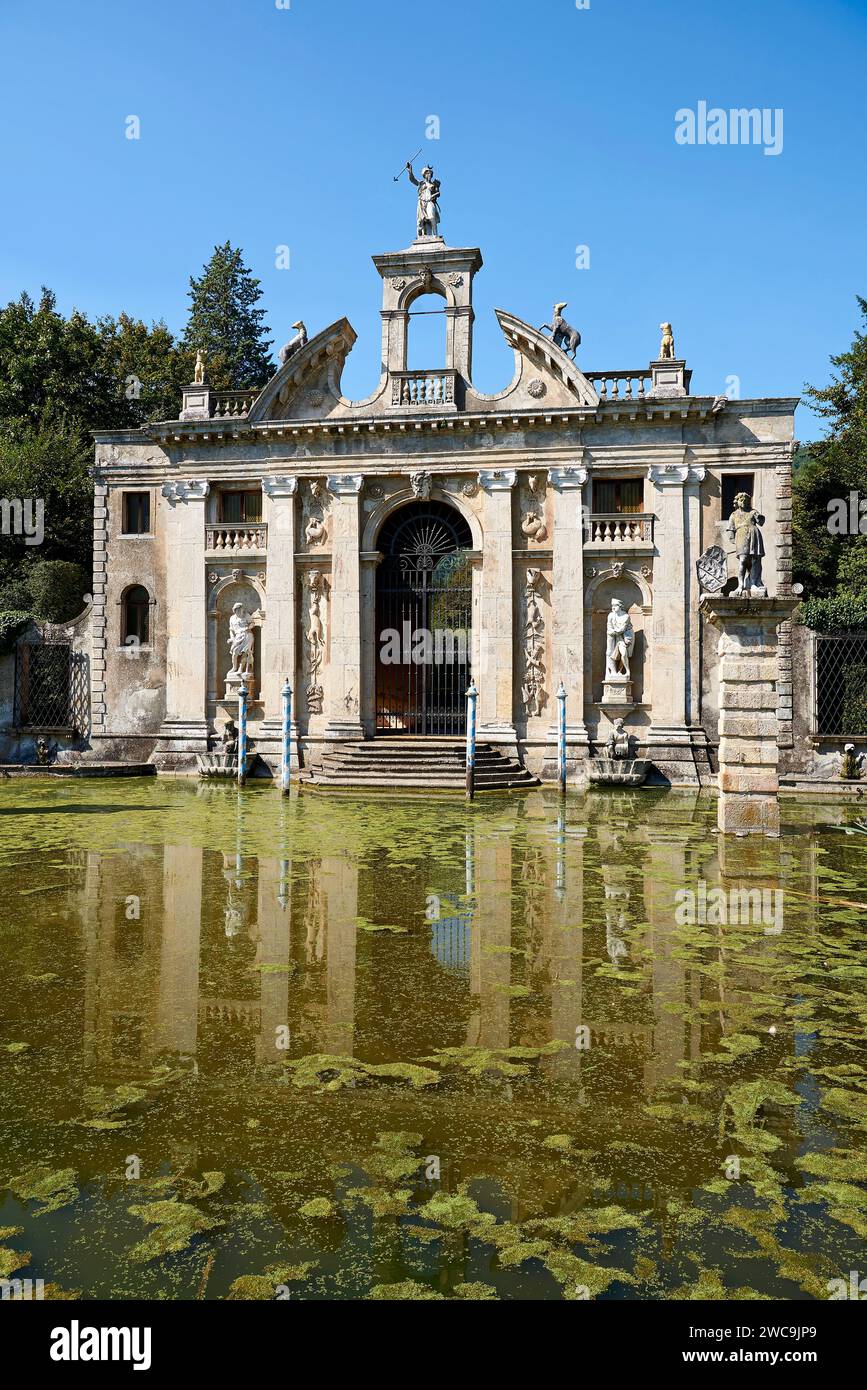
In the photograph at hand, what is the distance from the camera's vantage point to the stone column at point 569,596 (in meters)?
21.7

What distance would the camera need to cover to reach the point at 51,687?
81.0 feet

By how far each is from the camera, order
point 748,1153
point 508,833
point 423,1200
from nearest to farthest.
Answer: point 423,1200, point 748,1153, point 508,833

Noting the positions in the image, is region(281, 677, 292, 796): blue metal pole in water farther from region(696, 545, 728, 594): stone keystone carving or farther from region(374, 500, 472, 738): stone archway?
region(696, 545, 728, 594): stone keystone carving

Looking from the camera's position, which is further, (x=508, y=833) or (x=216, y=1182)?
(x=508, y=833)

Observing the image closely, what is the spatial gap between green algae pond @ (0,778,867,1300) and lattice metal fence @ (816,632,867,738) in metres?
12.6

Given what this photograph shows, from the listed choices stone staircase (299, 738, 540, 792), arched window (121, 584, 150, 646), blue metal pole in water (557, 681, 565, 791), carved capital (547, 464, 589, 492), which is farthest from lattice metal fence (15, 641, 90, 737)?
carved capital (547, 464, 589, 492)

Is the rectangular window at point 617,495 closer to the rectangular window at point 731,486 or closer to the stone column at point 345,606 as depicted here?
the rectangular window at point 731,486

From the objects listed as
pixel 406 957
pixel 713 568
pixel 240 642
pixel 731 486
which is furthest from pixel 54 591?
pixel 406 957

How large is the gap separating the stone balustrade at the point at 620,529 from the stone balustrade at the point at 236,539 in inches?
294

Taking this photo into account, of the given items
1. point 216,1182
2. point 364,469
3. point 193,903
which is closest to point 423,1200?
point 216,1182

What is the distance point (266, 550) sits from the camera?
76.2ft
